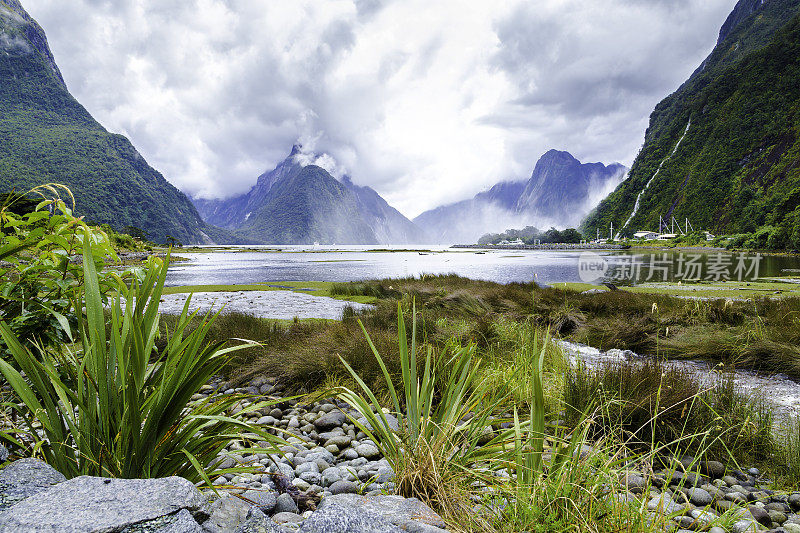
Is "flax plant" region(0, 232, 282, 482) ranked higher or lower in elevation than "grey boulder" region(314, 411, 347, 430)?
higher

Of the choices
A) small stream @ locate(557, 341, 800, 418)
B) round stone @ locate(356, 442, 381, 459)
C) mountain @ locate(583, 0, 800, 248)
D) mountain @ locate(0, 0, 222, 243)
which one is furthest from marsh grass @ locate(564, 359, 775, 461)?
mountain @ locate(0, 0, 222, 243)

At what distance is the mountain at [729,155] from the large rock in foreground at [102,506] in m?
55.6

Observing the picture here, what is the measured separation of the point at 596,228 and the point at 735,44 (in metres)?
71.8

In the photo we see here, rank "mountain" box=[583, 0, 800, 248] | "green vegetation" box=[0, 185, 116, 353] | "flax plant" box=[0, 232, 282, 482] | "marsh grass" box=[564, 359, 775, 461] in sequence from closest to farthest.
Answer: "flax plant" box=[0, 232, 282, 482]
"green vegetation" box=[0, 185, 116, 353]
"marsh grass" box=[564, 359, 775, 461]
"mountain" box=[583, 0, 800, 248]

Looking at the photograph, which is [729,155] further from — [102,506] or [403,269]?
[102,506]

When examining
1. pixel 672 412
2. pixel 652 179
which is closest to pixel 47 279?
pixel 672 412

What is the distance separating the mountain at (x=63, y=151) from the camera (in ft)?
271

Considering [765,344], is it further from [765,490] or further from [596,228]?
[596,228]

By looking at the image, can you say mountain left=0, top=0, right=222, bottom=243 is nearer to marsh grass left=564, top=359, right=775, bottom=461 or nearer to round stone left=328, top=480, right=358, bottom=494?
round stone left=328, top=480, right=358, bottom=494

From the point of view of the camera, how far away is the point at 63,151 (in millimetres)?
89875

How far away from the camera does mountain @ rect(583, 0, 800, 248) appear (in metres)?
57.9

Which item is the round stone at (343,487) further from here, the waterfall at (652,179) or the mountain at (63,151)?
the waterfall at (652,179)

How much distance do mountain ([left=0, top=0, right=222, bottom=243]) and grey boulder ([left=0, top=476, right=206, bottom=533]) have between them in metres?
98.3

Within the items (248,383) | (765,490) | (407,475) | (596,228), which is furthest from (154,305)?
(596,228)
